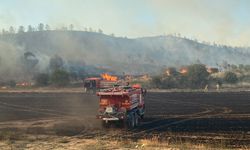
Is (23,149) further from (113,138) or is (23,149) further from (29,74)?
(29,74)

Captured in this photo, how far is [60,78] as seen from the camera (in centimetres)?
9469

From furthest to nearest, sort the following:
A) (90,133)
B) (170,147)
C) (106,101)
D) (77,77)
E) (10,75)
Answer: (10,75) → (77,77) → (106,101) → (90,133) → (170,147)

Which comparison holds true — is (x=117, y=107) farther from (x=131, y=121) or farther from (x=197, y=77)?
(x=197, y=77)

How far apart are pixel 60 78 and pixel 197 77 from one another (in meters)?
32.2

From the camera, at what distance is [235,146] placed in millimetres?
19406

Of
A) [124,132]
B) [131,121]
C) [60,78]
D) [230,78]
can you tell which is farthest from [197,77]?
[124,132]

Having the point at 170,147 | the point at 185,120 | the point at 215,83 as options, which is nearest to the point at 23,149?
the point at 170,147

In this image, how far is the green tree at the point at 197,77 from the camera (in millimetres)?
94188

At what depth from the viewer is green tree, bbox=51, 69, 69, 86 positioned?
9434cm

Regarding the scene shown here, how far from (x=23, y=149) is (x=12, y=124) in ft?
38.1

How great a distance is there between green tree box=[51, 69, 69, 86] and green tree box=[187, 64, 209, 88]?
28.9 metres

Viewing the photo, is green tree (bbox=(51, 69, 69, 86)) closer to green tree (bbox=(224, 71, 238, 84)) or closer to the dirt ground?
green tree (bbox=(224, 71, 238, 84))

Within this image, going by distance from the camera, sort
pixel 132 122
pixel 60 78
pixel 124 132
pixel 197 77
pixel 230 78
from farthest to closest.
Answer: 1. pixel 230 78
2. pixel 60 78
3. pixel 197 77
4. pixel 132 122
5. pixel 124 132

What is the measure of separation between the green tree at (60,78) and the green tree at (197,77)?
2895 centimetres
